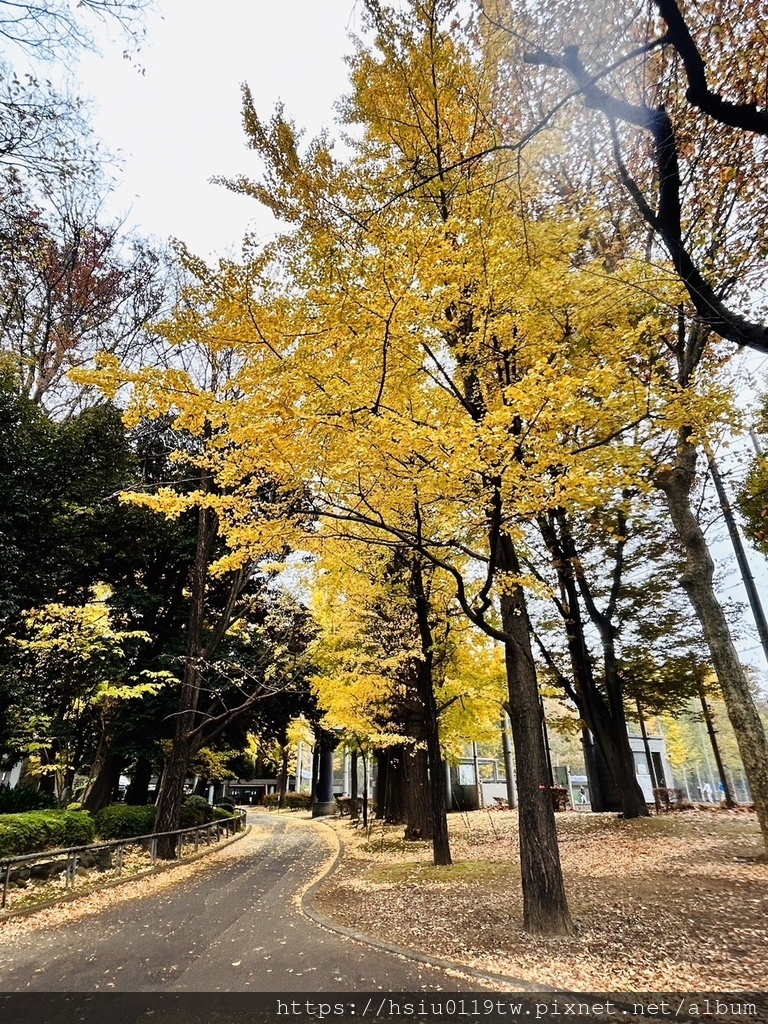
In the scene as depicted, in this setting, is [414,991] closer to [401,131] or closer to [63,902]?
[63,902]

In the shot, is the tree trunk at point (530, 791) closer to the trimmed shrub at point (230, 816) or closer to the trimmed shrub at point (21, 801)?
the trimmed shrub at point (21, 801)

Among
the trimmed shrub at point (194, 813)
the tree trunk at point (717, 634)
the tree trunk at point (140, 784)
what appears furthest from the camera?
the tree trunk at point (140, 784)

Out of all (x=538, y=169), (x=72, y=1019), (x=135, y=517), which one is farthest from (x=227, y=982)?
(x=135, y=517)

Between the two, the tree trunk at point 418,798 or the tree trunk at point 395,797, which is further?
the tree trunk at point 395,797

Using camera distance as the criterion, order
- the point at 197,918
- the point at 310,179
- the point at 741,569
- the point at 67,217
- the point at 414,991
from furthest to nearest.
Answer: the point at 741,569 < the point at 67,217 < the point at 197,918 < the point at 310,179 < the point at 414,991

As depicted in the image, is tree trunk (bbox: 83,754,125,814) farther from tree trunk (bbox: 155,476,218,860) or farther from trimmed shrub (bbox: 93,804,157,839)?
tree trunk (bbox: 155,476,218,860)

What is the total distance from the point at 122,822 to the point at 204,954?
9.09 m

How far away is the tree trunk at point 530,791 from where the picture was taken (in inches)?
218

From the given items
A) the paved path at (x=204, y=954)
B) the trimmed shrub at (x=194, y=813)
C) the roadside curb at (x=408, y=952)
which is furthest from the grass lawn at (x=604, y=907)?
the trimmed shrub at (x=194, y=813)

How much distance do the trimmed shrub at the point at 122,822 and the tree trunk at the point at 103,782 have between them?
313cm

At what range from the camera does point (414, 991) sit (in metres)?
4.37

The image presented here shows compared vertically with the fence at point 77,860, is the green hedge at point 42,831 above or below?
above

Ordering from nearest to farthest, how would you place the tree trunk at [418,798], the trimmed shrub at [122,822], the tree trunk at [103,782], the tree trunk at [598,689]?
the trimmed shrub at [122,822] < the tree trunk at [418,798] < the tree trunk at [598,689] < the tree trunk at [103,782]

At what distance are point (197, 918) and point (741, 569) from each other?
13154 millimetres
